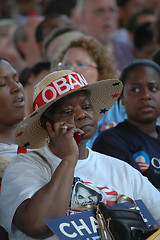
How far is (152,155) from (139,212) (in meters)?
0.91

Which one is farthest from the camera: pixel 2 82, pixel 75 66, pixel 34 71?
pixel 34 71

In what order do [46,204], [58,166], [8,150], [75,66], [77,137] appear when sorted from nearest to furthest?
[46,204]
[58,166]
[77,137]
[8,150]
[75,66]

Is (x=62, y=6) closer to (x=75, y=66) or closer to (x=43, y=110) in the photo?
→ (x=75, y=66)

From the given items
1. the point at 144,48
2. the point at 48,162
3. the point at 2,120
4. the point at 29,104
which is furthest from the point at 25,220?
the point at 144,48

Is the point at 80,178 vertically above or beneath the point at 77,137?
beneath

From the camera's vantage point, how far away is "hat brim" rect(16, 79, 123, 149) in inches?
102

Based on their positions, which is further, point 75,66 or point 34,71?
point 34,71

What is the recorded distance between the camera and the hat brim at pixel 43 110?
102 inches

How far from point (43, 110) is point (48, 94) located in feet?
0.36

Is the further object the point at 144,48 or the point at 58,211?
the point at 144,48

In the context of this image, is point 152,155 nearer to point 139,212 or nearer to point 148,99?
point 148,99

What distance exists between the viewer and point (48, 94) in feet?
8.61

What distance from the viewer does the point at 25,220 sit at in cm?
225

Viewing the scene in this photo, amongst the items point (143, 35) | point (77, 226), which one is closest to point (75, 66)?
point (77, 226)
